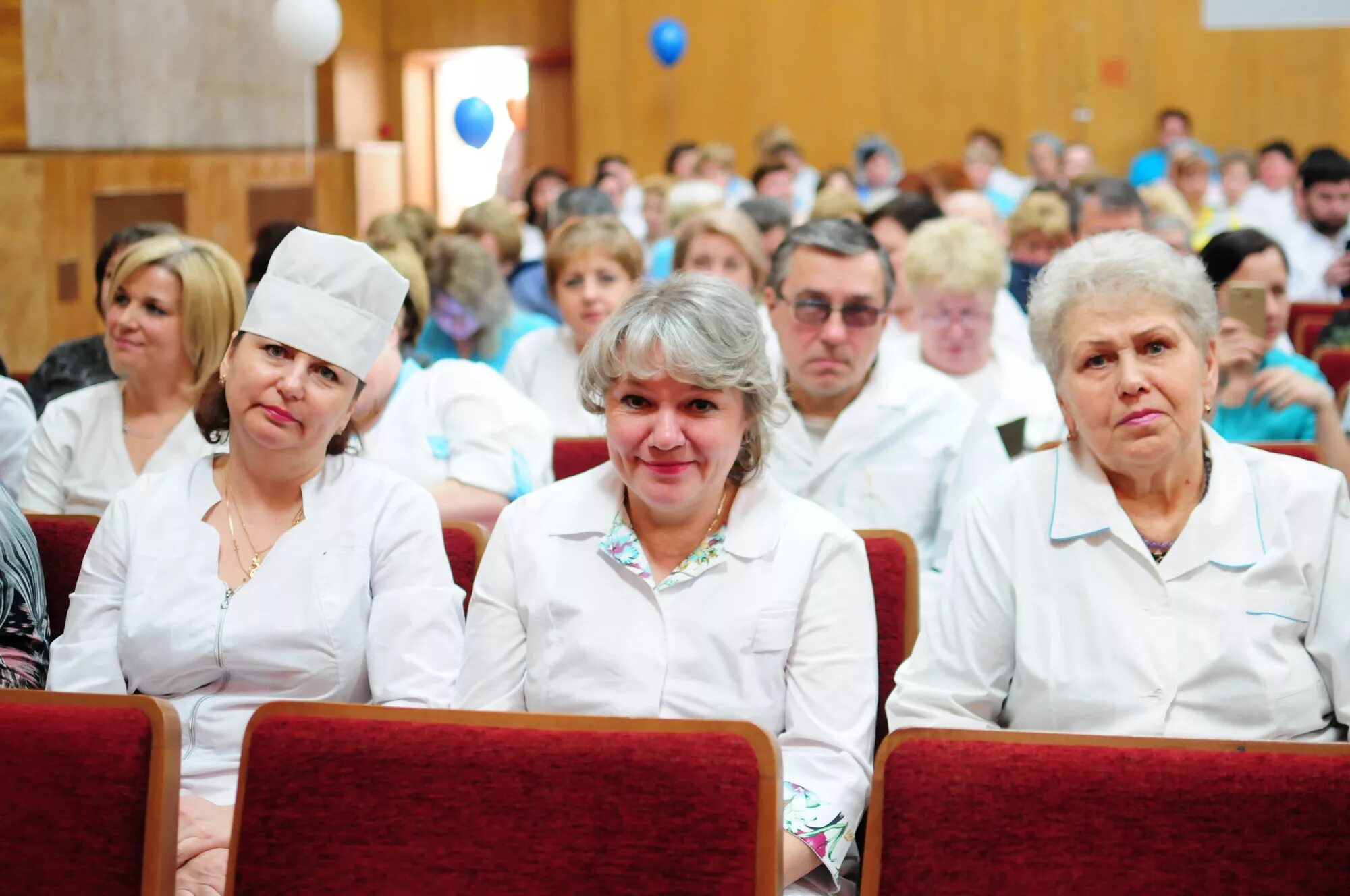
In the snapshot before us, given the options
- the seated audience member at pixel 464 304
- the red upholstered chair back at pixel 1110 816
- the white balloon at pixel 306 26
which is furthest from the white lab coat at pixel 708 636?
the white balloon at pixel 306 26

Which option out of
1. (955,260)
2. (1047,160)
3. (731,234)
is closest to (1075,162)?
(1047,160)

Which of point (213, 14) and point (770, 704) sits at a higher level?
point (213, 14)

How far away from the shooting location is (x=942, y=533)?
3.43 metres

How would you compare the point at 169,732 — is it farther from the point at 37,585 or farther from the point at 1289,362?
the point at 1289,362

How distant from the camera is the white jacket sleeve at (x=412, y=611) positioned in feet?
8.01

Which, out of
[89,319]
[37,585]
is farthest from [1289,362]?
[89,319]

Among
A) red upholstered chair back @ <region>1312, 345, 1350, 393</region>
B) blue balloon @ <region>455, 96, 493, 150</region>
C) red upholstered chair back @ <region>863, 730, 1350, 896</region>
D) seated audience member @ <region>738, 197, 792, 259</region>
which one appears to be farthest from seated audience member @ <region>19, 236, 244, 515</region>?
blue balloon @ <region>455, 96, 493, 150</region>

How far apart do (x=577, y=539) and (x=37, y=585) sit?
3.37 ft

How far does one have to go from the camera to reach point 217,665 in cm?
243

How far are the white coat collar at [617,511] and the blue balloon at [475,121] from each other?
8092 millimetres

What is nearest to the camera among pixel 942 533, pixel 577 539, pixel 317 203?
pixel 577 539

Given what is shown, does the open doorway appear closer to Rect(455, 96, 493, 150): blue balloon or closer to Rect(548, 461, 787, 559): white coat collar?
Rect(455, 96, 493, 150): blue balloon

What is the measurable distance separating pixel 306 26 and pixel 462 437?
4981 millimetres

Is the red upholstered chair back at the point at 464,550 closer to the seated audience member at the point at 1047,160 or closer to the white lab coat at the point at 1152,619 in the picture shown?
the white lab coat at the point at 1152,619
